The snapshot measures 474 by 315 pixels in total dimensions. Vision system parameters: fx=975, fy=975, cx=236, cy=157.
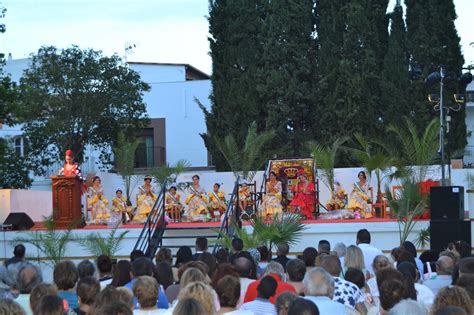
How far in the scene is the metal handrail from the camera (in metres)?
20.8

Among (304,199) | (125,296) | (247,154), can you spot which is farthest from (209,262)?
(247,154)

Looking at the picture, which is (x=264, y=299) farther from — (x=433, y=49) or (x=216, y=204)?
(x=433, y=49)

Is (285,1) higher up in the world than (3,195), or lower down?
higher up

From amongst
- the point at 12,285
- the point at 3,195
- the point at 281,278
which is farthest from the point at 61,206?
the point at 281,278

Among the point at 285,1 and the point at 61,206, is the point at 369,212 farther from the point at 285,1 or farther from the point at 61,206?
the point at 285,1

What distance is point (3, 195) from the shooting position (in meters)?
25.2

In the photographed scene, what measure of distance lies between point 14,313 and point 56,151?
30610mm

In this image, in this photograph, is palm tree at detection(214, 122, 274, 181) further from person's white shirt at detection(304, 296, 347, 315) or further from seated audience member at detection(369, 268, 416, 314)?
seated audience member at detection(369, 268, 416, 314)

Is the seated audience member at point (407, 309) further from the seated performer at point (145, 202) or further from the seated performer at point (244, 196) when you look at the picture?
the seated performer at point (145, 202)

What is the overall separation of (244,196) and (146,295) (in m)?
17.8

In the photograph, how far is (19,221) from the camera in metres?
22.9

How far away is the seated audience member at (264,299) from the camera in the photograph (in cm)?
818

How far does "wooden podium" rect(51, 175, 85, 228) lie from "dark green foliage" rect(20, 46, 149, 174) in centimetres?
1073

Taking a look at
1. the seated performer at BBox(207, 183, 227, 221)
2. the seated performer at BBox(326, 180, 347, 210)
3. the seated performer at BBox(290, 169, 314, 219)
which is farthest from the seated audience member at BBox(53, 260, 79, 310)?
the seated performer at BBox(326, 180, 347, 210)
